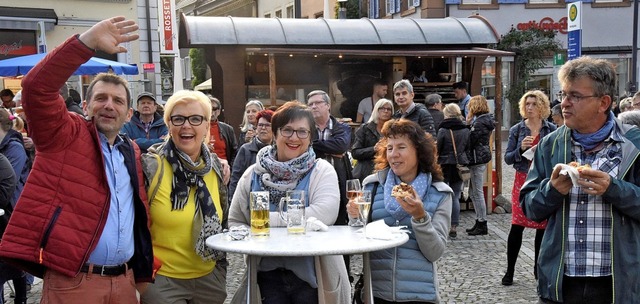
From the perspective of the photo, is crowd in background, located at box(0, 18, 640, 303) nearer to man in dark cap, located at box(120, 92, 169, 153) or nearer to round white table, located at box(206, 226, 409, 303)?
round white table, located at box(206, 226, 409, 303)

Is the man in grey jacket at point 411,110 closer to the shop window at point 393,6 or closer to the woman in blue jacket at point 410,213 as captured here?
the woman in blue jacket at point 410,213

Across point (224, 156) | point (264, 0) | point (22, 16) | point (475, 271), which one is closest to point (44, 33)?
point (22, 16)

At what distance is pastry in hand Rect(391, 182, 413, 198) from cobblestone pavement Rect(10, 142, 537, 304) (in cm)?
307

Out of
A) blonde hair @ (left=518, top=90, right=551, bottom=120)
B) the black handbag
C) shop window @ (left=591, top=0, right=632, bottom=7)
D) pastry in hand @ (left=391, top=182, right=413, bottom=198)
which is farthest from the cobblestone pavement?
shop window @ (left=591, top=0, right=632, bottom=7)

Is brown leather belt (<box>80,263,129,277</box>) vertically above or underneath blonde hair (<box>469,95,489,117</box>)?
underneath

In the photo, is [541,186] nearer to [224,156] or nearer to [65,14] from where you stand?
[224,156]

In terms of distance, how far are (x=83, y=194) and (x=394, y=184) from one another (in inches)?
67.8

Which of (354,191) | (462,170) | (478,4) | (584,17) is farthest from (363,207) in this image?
(584,17)

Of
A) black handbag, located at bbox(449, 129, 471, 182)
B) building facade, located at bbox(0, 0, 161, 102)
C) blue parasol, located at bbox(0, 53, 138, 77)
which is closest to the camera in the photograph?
black handbag, located at bbox(449, 129, 471, 182)

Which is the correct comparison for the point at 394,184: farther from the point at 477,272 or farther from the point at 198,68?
the point at 198,68

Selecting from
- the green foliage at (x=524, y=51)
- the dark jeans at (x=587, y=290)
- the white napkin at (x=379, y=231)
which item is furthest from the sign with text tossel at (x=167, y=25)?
the dark jeans at (x=587, y=290)

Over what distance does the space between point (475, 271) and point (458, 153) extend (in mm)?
2204

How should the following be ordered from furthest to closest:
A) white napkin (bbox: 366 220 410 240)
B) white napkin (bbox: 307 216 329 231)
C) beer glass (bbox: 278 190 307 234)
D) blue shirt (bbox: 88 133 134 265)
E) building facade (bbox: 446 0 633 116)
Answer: building facade (bbox: 446 0 633 116) → white napkin (bbox: 307 216 329 231) → beer glass (bbox: 278 190 307 234) → white napkin (bbox: 366 220 410 240) → blue shirt (bbox: 88 133 134 265)

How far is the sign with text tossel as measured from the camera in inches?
1021
